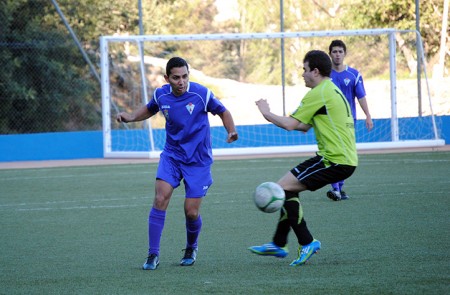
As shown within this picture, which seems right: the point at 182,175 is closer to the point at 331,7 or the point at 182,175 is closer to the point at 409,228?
the point at 409,228

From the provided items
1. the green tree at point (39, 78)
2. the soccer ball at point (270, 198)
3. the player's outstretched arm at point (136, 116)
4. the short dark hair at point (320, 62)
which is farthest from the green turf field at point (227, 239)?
the green tree at point (39, 78)

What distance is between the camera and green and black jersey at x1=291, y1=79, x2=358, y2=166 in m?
6.70

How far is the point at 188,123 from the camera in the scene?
280 inches

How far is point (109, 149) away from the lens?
814 inches

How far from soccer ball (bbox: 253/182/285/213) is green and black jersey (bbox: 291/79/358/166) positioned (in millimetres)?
469

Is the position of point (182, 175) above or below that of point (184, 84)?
below

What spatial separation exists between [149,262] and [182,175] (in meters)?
0.78

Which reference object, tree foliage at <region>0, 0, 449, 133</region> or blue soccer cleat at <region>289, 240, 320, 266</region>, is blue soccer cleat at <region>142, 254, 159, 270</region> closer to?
blue soccer cleat at <region>289, 240, 320, 266</region>

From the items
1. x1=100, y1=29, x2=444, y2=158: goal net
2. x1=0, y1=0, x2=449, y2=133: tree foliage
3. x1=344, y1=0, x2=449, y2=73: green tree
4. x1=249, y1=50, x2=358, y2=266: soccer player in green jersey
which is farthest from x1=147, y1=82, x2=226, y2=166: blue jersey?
x1=344, y1=0, x2=449, y2=73: green tree

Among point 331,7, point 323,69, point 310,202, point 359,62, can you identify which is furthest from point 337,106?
point 331,7

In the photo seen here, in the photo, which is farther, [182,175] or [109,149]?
[109,149]

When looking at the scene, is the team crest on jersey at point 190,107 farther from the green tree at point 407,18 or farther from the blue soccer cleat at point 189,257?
the green tree at point 407,18

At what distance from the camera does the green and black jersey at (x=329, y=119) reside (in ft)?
22.0

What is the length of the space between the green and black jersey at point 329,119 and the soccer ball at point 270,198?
0.47 metres
